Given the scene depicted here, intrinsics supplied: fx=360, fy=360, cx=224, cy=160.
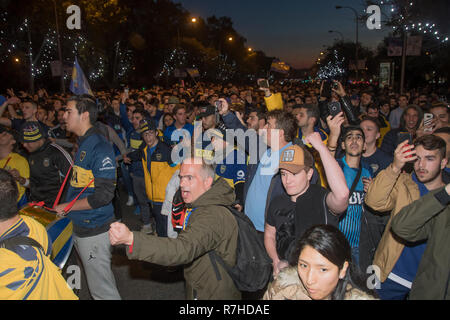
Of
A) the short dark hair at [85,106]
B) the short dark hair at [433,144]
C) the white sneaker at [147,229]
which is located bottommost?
the white sneaker at [147,229]

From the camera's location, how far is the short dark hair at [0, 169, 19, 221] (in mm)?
2457

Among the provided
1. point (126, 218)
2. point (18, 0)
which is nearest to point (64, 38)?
point (18, 0)

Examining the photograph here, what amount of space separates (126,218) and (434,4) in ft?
54.5

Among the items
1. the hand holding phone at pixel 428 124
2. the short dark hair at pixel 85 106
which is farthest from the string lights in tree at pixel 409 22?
the short dark hair at pixel 85 106

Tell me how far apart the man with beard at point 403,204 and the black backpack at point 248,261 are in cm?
119

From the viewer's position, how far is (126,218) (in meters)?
7.66

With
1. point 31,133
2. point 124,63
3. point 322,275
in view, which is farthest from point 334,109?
point 124,63

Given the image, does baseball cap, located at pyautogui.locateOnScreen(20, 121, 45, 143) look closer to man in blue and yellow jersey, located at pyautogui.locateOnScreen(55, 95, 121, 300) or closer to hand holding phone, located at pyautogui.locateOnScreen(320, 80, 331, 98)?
man in blue and yellow jersey, located at pyautogui.locateOnScreen(55, 95, 121, 300)

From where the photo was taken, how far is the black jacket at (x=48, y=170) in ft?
14.5

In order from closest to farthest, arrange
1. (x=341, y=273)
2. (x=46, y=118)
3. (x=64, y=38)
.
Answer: (x=341, y=273) < (x=46, y=118) < (x=64, y=38)

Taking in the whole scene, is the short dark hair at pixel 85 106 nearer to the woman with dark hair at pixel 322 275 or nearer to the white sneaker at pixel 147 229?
the woman with dark hair at pixel 322 275

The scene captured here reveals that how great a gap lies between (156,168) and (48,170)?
1721mm
